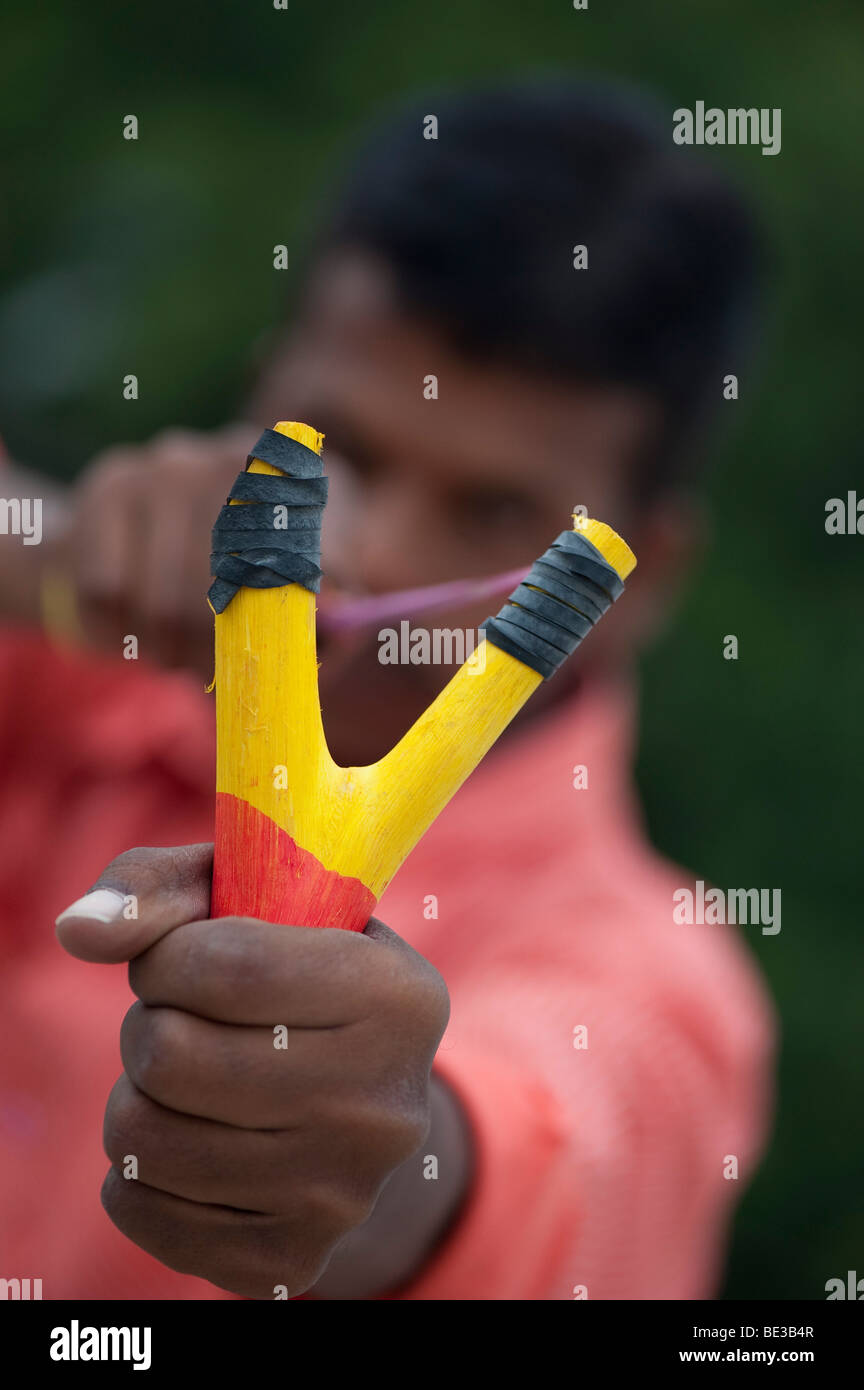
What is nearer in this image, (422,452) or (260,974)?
(260,974)

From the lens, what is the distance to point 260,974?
0.69 feet

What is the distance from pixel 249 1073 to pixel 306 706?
0.07m

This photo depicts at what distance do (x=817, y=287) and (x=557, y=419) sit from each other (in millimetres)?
946

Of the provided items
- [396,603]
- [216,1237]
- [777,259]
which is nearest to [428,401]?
[396,603]

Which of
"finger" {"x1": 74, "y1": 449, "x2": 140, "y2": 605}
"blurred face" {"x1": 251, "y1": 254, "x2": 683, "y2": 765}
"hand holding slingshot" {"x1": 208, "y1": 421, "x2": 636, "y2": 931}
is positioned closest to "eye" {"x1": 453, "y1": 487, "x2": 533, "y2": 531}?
"blurred face" {"x1": 251, "y1": 254, "x2": 683, "y2": 765}

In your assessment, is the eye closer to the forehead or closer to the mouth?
the forehead

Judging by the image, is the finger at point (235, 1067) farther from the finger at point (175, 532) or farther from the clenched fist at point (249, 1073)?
the finger at point (175, 532)

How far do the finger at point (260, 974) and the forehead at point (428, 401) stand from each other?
1.24 feet

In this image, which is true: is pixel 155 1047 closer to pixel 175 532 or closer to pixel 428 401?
pixel 175 532

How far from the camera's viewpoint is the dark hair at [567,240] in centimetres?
57

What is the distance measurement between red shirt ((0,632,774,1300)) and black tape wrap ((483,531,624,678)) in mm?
203

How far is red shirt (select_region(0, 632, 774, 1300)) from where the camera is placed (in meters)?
0.42

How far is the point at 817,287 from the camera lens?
4.49 feet

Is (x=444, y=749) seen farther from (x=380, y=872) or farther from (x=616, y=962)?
(x=616, y=962)
